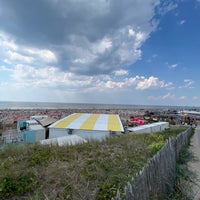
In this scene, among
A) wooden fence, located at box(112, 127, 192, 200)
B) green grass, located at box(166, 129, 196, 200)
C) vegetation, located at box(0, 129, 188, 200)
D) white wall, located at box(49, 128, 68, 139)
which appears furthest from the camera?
white wall, located at box(49, 128, 68, 139)

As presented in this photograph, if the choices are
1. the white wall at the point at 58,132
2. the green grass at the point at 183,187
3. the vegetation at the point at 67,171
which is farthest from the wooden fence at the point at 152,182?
the white wall at the point at 58,132

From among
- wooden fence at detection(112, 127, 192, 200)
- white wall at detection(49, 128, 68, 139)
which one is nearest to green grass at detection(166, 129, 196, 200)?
wooden fence at detection(112, 127, 192, 200)

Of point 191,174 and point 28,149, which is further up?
point 28,149

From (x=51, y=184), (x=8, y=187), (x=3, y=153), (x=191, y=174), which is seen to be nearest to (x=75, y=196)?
(x=51, y=184)

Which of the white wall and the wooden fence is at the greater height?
the wooden fence

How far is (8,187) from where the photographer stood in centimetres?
306

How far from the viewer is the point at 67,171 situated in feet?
12.3

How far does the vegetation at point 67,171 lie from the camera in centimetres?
304

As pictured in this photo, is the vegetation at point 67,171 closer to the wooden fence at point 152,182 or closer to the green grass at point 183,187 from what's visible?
the wooden fence at point 152,182

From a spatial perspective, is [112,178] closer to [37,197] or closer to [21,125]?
[37,197]

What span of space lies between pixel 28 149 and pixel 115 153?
2936mm

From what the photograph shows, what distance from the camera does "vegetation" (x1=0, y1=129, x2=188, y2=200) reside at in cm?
304

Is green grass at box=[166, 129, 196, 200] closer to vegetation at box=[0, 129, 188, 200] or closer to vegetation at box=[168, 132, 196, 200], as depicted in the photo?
vegetation at box=[168, 132, 196, 200]

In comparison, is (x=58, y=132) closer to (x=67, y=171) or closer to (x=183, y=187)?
(x=67, y=171)
